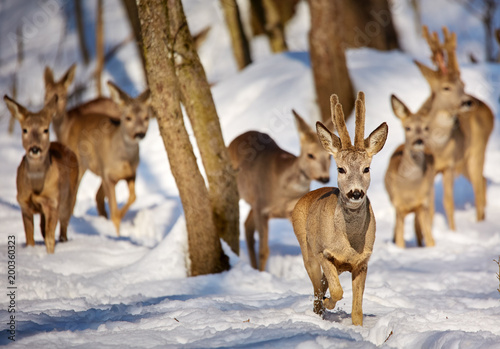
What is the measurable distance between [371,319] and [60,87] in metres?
8.92

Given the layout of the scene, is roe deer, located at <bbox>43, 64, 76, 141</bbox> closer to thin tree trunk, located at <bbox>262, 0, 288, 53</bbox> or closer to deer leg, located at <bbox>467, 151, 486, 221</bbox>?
deer leg, located at <bbox>467, 151, 486, 221</bbox>

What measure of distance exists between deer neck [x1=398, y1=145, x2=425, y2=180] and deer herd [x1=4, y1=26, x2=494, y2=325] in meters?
0.01

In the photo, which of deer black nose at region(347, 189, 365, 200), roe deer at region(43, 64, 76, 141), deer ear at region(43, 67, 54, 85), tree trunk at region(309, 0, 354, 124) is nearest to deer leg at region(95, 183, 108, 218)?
roe deer at region(43, 64, 76, 141)

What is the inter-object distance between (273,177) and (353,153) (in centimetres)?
372

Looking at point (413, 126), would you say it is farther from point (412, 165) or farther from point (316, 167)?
point (316, 167)

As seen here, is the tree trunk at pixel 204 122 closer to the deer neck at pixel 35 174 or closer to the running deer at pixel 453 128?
the deer neck at pixel 35 174

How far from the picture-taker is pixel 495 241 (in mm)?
9375

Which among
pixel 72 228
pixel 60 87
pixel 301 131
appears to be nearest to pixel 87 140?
pixel 60 87

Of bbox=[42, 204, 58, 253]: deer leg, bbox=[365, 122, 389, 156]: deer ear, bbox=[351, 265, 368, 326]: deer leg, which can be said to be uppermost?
bbox=[365, 122, 389, 156]: deer ear

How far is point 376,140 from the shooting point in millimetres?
5059

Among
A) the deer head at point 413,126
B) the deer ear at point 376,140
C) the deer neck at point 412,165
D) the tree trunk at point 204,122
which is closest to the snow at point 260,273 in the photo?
the tree trunk at point 204,122

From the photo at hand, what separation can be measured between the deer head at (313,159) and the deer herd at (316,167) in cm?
1

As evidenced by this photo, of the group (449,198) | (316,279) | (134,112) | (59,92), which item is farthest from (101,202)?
(316,279)

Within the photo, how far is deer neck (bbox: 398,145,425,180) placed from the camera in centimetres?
938
